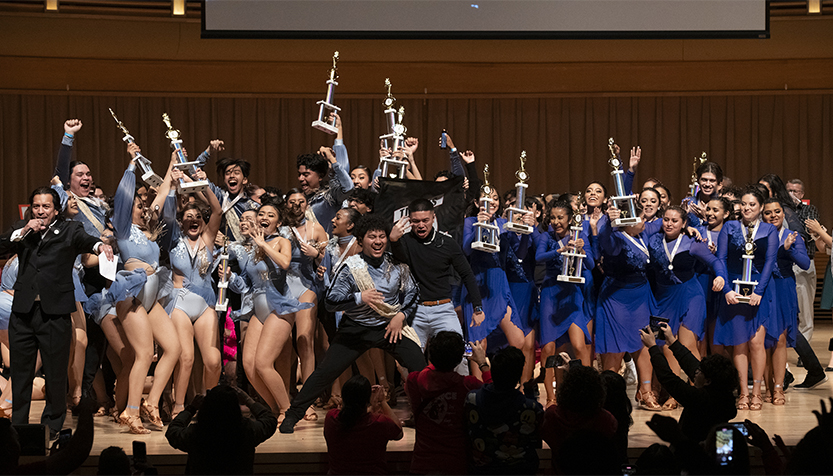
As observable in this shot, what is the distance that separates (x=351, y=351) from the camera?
5.28 metres

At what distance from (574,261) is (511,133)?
19.9 ft

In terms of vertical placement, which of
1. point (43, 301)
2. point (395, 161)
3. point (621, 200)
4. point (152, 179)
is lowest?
point (43, 301)

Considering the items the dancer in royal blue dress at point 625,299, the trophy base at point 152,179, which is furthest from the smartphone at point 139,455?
the dancer in royal blue dress at point 625,299

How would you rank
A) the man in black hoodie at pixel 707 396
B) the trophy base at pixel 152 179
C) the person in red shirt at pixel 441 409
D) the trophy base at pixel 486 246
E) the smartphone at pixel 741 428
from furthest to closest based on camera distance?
1. the trophy base at pixel 486 246
2. the trophy base at pixel 152 179
3. the person in red shirt at pixel 441 409
4. the man in black hoodie at pixel 707 396
5. the smartphone at pixel 741 428

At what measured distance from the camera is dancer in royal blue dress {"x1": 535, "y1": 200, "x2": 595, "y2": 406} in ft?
20.2

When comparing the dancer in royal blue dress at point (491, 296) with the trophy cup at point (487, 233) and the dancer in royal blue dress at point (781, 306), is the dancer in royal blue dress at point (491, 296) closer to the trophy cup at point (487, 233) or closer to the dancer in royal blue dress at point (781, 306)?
the trophy cup at point (487, 233)

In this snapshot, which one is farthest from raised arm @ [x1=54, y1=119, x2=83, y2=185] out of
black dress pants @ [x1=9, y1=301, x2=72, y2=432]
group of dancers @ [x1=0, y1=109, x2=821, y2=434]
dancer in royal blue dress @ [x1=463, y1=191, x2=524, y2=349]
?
dancer in royal blue dress @ [x1=463, y1=191, x2=524, y2=349]

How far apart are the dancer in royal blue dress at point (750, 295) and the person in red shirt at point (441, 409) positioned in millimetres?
2823

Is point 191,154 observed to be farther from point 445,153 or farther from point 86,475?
point 86,475

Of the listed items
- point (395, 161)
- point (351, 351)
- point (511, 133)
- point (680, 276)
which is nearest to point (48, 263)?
point (351, 351)

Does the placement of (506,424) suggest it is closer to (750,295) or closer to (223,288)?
(223,288)

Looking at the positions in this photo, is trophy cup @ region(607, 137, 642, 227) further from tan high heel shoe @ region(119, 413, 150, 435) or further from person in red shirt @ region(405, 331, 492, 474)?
tan high heel shoe @ region(119, 413, 150, 435)

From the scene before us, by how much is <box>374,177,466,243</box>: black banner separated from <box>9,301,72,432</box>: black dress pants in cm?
208

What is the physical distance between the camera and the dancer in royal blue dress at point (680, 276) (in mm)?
6148
